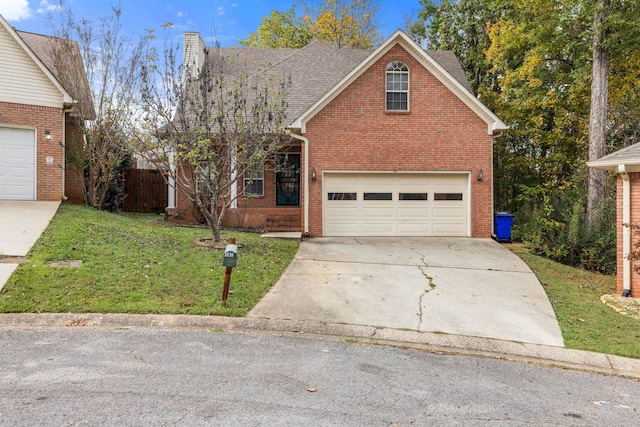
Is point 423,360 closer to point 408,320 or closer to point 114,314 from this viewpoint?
point 408,320

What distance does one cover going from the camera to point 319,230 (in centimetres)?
1371

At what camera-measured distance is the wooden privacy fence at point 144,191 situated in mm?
19062

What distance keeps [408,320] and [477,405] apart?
2.59 m

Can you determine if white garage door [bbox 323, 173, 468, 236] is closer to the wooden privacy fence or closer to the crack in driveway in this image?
the crack in driveway

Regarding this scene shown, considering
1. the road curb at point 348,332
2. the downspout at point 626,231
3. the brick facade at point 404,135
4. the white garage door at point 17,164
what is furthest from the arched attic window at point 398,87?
the white garage door at point 17,164

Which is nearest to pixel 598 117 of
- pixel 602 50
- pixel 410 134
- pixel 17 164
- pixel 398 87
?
pixel 602 50

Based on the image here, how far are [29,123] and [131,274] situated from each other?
27.7 feet

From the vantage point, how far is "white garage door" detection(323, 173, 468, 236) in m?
13.9

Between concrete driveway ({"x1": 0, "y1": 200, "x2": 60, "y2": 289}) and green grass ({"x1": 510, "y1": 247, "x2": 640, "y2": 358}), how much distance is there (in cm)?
860

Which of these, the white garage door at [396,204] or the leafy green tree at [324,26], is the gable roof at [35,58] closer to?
the white garage door at [396,204]

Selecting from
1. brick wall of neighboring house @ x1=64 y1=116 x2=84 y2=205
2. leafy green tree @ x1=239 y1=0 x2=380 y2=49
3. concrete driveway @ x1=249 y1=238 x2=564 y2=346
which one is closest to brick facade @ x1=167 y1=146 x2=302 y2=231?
brick wall of neighboring house @ x1=64 y1=116 x2=84 y2=205

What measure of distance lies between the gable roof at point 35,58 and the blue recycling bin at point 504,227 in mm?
13762

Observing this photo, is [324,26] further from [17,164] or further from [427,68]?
[17,164]

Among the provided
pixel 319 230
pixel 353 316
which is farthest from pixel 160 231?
pixel 353 316
